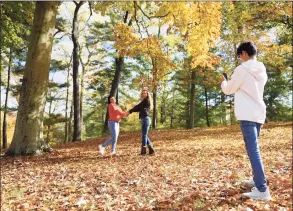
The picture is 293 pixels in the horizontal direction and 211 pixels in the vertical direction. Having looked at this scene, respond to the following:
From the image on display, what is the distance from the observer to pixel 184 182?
19.0ft

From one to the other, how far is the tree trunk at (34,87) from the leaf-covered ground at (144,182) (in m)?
0.96

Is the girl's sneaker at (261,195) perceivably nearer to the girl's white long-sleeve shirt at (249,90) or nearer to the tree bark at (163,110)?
the girl's white long-sleeve shirt at (249,90)

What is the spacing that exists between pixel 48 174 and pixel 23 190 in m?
1.43

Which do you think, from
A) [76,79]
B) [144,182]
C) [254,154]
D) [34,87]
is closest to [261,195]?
[254,154]

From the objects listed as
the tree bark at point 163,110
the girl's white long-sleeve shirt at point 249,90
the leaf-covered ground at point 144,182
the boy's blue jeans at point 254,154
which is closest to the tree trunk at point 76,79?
the leaf-covered ground at point 144,182

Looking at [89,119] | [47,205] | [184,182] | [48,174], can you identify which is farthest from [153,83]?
[89,119]

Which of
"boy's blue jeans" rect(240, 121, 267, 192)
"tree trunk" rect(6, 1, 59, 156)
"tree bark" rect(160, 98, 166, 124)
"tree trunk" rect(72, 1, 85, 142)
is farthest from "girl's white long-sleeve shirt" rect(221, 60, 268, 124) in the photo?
"tree bark" rect(160, 98, 166, 124)

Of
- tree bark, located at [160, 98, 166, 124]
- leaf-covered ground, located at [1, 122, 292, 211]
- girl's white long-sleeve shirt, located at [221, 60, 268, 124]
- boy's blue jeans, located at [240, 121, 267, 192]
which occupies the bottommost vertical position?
leaf-covered ground, located at [1, 122, 292, 211]

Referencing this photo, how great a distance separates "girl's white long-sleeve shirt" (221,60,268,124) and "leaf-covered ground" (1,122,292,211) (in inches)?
47.2

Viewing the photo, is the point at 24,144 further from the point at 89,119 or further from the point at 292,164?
the point at 89,119

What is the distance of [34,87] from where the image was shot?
34.2 feet

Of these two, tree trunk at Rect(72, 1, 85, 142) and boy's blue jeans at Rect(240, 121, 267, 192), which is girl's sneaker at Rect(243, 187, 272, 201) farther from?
tree trunk at Rect(72, 1, 85, 142)

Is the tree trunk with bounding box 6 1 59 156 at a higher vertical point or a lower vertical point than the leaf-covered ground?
higher

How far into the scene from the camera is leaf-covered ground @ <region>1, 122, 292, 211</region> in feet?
15.0
